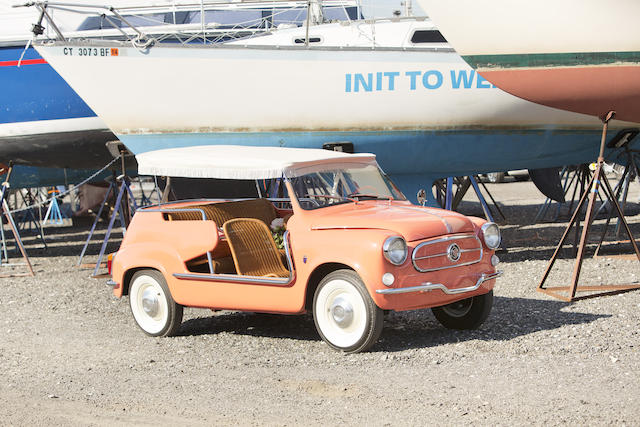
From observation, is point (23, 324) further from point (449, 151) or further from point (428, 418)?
point (449, 151)

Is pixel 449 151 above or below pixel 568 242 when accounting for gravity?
above

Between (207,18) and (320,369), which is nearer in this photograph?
(320,369)

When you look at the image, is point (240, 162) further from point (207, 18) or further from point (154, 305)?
point (207, 18)

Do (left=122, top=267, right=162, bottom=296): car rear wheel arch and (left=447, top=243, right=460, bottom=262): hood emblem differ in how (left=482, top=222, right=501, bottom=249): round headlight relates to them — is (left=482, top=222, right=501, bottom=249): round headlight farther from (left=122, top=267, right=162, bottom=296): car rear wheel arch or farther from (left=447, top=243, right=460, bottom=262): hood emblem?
(left=122, top=267, right=162, bottom=296): car rear wheel arch

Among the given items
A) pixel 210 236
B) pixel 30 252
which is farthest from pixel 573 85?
Result: pixel 30 252

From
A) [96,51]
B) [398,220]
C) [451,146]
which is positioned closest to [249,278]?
[398,220]

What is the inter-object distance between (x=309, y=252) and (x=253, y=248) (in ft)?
3.19

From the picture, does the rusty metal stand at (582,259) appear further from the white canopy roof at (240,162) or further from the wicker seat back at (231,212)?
the wicker seat back at (231,212)

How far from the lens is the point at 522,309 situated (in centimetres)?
822

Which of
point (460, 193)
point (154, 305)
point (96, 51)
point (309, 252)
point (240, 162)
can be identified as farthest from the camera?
point (460, 193)

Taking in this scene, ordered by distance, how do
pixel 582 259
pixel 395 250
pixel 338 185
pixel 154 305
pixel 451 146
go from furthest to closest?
pixel 451 146 < pixel 582 259 < pixel 154 305 < pixel 338 185 < pixel 395 250

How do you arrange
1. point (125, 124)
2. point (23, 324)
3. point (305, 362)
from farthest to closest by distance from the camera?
point (125, 124) → point (23, 324) → point (305, 362)

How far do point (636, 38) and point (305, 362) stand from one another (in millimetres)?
6237

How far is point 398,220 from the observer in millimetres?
6668
